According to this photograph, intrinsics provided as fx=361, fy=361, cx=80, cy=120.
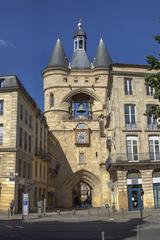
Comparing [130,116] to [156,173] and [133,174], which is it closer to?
[133,174]

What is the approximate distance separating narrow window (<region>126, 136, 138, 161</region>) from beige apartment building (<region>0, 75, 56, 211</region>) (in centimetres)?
998

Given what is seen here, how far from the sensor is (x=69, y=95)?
2082 inches

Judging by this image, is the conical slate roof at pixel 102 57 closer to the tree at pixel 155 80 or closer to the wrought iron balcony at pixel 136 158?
the wrought iron balcony at pixel 136 158

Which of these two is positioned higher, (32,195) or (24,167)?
(24,167)

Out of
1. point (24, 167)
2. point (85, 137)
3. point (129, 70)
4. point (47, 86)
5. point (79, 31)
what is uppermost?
point (79, 31)

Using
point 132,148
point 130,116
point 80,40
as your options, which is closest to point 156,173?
point 132,148

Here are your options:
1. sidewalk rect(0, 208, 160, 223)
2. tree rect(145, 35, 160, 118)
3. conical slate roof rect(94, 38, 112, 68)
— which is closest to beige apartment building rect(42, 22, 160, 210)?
conical slate roof rect(94, 38, 112, 68)

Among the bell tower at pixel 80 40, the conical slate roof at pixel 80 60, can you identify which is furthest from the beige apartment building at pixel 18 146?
the bell tower at pixel 80 40

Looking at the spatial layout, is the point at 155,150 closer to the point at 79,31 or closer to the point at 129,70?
the point at 129,70

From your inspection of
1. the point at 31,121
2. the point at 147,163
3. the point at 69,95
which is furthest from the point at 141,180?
the point at 69,95

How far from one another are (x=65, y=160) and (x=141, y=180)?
18.4 metres

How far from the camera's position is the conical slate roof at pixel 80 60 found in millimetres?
56353

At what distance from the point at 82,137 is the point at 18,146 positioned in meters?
18.6

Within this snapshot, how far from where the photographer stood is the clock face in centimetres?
5012
